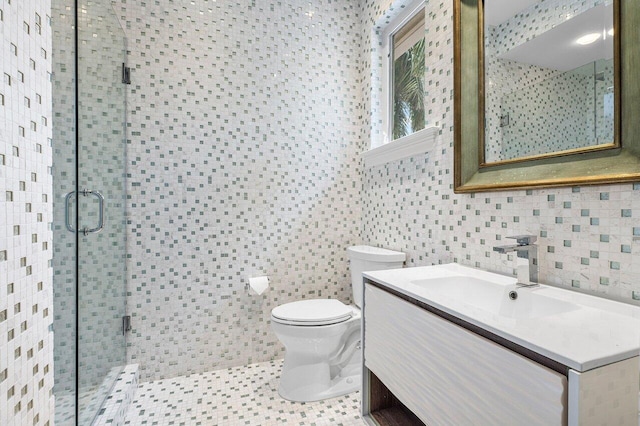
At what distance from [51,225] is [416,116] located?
1.77 metres

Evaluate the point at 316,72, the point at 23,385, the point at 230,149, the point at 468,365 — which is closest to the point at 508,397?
the point at 468,365

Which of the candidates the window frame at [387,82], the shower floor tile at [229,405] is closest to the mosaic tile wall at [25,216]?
the shower floor tile at [229,405]

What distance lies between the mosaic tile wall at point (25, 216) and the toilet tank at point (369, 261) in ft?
4.75

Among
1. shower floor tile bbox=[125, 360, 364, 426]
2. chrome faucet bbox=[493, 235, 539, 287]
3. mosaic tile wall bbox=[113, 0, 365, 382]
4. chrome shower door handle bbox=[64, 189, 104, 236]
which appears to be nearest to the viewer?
chrome faucet bbox=[493, 235, 539, 287]

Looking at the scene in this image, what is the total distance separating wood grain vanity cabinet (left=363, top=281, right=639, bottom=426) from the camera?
57 cm

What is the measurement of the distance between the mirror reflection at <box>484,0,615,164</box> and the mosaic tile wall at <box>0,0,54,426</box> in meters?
1.48

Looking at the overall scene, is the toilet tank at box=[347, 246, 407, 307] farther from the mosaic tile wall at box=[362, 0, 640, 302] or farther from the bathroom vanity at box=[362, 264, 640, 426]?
the bathroom vanity at box=[362, 264, 640, 426]

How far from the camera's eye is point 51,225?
881 millimetres

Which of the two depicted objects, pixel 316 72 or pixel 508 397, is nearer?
pixel 508 397

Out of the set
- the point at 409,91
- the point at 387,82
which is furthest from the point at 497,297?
the point at 387,82

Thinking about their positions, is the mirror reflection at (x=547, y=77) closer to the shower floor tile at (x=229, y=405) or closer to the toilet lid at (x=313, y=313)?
the toilet lid at (x=313, y=313)

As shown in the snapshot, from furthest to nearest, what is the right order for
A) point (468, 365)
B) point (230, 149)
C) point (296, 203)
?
1. point (296, 203)
2. point (230, 149)
3. point (468, 365)

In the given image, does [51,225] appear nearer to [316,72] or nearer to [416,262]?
[416,262]

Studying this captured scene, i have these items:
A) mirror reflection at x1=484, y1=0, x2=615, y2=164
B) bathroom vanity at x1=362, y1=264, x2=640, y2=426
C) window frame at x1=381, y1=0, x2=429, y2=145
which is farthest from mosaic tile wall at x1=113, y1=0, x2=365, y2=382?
mirror reflection at x1=484, y1=0, x2=615, y2=164
